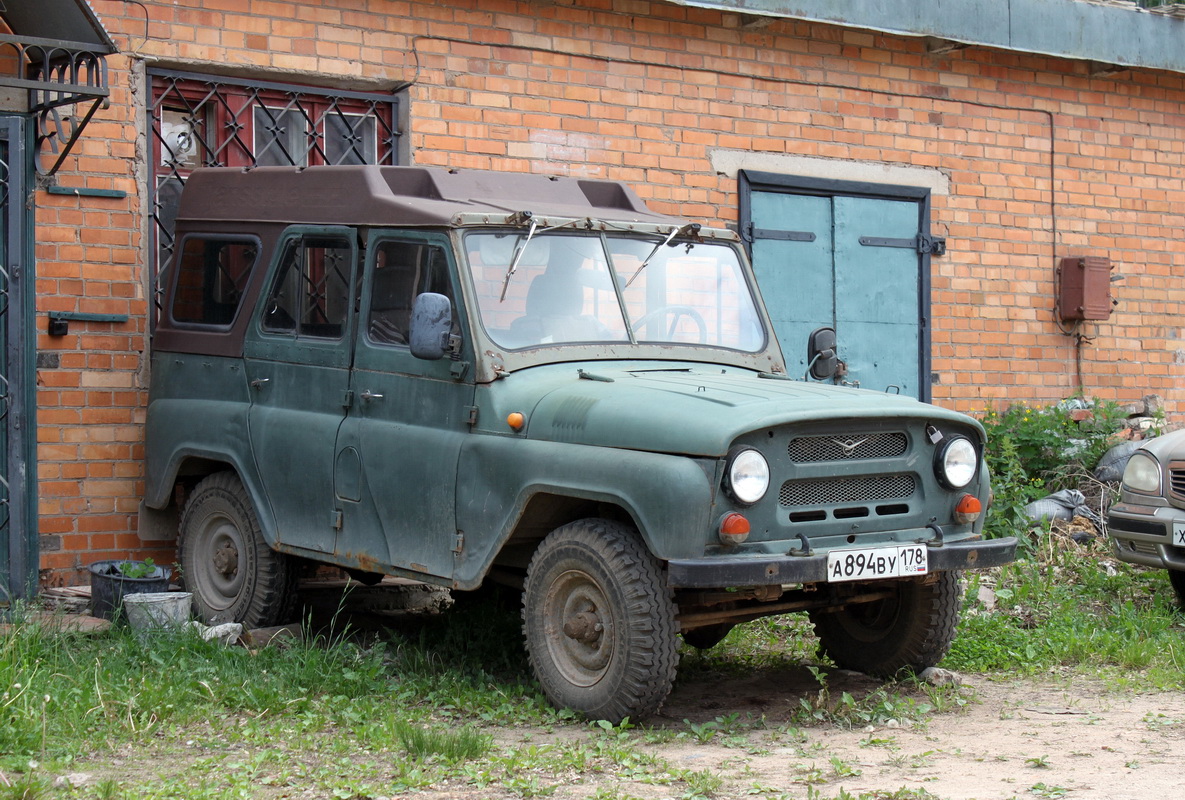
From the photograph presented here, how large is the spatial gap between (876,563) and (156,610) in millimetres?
3384

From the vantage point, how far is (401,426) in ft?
19.7

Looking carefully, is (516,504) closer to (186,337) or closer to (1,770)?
(1,770)

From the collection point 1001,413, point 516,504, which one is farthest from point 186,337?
point 1001,413

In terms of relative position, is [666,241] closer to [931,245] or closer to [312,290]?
[312,290]

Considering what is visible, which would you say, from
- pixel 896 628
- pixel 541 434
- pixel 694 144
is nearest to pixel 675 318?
pixel 541 434

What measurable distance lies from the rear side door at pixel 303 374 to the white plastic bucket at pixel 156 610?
60cm

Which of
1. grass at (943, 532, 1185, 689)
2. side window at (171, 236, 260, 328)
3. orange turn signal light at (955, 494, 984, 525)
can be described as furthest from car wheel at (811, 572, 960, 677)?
side window at (171, 236, 260, 328)

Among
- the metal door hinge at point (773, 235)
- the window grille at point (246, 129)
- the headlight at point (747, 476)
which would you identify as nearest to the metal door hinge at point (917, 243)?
the metal door hinge at point (773, 235)

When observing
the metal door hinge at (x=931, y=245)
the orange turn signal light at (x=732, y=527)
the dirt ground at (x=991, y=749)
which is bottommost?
the dirt ground at (x=991, y=749)

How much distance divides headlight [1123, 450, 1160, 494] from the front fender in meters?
3.45

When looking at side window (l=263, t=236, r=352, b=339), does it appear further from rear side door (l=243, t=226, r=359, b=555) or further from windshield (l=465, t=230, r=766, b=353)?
windshield (l=465, t=230, r=766, b=353)

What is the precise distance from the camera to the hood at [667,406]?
505 centimetres

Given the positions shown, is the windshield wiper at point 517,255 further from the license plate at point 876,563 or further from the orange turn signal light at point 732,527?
the license plate at point 876,563

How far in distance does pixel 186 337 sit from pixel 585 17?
3620mm
